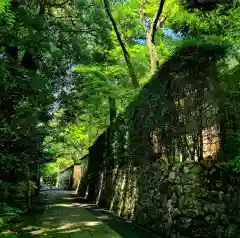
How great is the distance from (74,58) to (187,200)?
10.4 m

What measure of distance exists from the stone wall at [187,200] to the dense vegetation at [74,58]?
0.63 meters

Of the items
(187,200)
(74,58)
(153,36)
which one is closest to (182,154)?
(187,200)

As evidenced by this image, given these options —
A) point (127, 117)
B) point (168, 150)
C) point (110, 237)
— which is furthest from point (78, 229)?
point (127, 117)

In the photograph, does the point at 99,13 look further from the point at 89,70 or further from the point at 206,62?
the point at 206,62

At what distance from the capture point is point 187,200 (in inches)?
255

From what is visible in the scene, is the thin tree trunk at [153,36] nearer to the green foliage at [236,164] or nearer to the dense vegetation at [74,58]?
the dense vegetation at [74,58]

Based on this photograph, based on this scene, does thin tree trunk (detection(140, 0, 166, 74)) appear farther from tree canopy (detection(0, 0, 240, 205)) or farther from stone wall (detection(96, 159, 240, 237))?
stone wall (detection(96, 159, 240, 237))

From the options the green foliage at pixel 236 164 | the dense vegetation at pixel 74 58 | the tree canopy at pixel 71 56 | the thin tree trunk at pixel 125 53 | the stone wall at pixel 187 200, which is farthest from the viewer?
the thin tree trunk at pixel 125 53

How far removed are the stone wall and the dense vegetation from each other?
2.07 ft

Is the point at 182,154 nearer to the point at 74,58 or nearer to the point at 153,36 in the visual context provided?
the point at 153,36

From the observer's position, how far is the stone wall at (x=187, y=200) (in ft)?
17.8

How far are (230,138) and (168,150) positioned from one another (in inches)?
96.4

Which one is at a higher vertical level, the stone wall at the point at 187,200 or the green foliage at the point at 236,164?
the green foliage at the point at 236,164

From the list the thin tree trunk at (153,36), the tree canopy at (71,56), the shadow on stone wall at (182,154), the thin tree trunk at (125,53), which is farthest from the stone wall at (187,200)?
the thin tree trunk at (153,36)
